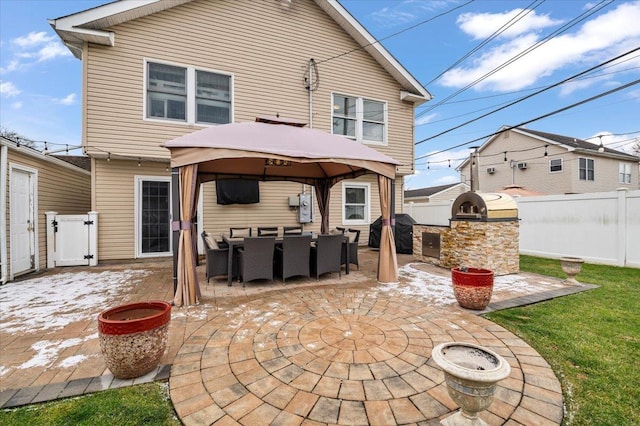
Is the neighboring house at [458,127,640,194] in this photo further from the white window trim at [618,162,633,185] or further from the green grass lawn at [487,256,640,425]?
the green grass lawn at [487,256,640,425]

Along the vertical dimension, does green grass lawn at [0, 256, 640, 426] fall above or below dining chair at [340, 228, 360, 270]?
below

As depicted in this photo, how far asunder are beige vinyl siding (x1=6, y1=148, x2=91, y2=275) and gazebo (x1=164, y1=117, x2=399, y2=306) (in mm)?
3526

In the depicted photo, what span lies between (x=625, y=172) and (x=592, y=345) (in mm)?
23222

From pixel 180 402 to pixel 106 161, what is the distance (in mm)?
7490

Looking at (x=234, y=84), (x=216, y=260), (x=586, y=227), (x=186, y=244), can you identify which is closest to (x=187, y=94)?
(x=234, y=84)

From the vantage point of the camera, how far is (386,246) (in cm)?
553

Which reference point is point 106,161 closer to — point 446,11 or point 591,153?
point 446,11

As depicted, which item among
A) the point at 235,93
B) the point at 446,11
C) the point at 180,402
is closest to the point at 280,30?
the point at 235,93

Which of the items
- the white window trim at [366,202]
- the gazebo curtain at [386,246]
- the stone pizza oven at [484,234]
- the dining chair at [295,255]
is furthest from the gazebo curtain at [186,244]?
the white window trim at [366,202]

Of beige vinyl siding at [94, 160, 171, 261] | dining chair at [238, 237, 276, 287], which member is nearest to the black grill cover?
dining chair at [238, 237, 276, 287]

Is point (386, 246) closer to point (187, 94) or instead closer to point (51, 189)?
point (187, 94)

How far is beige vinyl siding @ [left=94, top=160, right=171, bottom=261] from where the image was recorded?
7332mm

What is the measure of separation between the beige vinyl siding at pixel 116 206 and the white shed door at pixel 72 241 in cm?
35

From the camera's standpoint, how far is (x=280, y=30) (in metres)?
8.77
